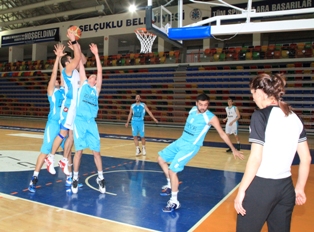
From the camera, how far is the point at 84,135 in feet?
14.4

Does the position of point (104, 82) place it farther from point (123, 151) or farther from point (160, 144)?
point (123, 151)

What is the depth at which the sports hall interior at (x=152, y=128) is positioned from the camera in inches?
142

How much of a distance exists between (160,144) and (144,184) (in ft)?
16.8

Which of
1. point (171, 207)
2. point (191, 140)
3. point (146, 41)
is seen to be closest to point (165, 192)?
point (171, 207)

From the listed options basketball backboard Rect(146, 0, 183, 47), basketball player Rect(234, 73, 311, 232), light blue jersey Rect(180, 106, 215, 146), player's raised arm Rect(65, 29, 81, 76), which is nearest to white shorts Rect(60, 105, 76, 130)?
player's raised arm Rect(65, 29, 81, 76)

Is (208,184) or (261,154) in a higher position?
(261,154)

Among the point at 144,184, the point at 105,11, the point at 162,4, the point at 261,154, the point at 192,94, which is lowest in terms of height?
the point at 144,184

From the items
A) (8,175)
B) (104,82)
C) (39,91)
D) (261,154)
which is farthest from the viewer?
(39,91)

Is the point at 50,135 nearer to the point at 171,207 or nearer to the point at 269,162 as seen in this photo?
the point at 171,207

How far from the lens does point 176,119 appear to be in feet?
56.8

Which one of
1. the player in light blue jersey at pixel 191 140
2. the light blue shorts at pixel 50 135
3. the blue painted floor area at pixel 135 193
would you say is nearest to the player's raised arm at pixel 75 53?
the light blue shorts at pixel 50 135

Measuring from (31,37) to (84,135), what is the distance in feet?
71.5

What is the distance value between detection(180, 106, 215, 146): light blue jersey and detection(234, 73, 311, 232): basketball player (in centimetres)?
195

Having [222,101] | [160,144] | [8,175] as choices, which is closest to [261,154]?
[8,175]
